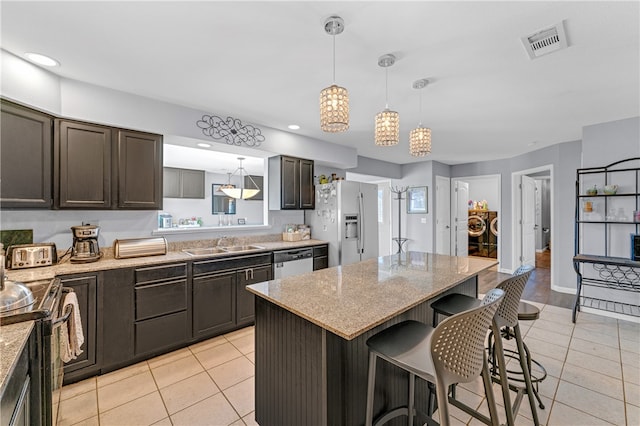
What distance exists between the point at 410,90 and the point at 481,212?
656cm

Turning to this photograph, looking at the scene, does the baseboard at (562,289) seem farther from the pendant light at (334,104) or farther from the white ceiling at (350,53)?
the pendant light at (334,104)

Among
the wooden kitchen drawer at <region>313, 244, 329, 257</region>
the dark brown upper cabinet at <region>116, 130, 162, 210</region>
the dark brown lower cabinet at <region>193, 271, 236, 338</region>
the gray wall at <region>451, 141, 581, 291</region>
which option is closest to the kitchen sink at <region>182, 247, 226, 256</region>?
the dark brown lower cabinet at <region>193, 271, 236, 338</region>

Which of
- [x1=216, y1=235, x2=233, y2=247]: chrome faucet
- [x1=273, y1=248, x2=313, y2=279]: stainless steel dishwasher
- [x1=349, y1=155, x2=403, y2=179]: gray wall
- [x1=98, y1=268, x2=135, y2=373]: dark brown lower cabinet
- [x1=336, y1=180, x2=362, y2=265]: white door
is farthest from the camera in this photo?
[x1=349, y1=155, x2=403, y2=179]: gray wall

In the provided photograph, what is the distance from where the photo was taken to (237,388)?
217 cm

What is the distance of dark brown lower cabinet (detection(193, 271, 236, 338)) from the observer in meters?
2.81

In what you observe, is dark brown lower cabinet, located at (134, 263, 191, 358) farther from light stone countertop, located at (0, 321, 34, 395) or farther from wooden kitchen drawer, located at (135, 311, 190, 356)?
light stone countertop, located at (0, 321, 34, 395)

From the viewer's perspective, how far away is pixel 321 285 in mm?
1748

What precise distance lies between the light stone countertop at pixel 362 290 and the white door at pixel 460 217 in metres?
4.55

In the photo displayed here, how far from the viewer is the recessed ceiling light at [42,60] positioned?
2.04 metres

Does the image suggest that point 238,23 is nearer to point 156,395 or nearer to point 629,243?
point 156,395

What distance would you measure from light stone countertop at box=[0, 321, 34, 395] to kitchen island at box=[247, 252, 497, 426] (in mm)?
956

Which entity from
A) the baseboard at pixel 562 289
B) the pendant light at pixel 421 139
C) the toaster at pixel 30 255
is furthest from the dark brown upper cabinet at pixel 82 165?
the baseboard at pixel 562 289

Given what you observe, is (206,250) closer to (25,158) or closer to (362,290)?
(25,158)

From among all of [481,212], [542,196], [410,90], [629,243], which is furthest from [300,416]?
[542,196]
